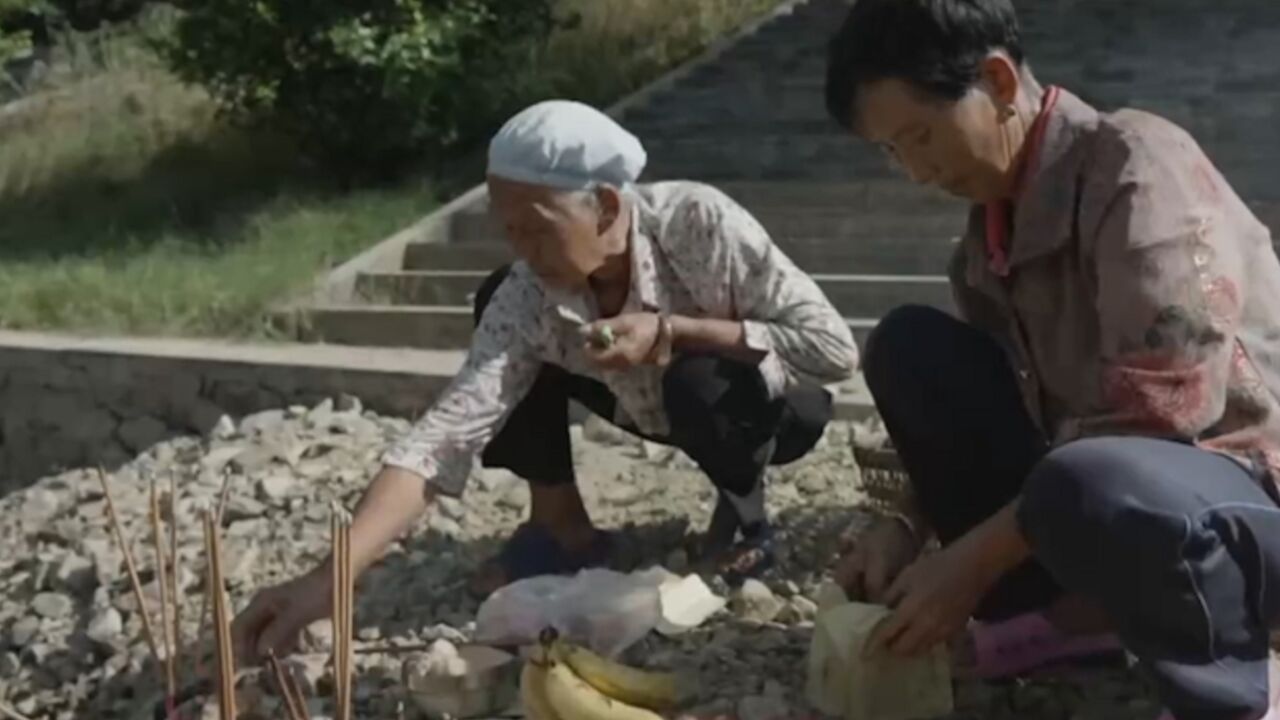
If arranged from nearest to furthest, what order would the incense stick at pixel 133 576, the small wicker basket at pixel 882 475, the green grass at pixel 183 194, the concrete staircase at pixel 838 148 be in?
the incense stick at pixel 133 576 < the small wicker basket at pixel 882 475 < the concrete staircase at pixel 838 148 < the green grass at pixel 183 194

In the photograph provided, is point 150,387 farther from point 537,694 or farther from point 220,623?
point 220,623

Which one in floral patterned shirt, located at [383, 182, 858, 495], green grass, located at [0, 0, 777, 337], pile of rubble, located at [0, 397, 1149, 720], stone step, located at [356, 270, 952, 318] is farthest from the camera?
green grass, located at [0, 0, 777, 337]

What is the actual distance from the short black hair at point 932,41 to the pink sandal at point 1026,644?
2.86 feet

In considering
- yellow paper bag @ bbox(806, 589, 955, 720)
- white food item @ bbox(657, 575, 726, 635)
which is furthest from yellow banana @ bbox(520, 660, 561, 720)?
white food item @ bbox(657, 575, 726, 635)

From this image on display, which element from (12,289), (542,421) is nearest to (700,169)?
(12,289)

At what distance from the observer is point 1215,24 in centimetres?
978

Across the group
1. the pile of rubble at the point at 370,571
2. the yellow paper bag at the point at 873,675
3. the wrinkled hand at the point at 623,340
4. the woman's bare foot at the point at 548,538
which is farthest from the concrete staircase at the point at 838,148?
the yellow paper bag at the point at 873,675

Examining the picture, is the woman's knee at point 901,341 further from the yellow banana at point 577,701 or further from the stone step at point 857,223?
the stone step at point 857,223

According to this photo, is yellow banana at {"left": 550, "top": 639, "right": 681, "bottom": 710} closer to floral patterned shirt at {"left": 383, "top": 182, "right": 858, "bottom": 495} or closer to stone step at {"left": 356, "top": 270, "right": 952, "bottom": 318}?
floral patterned shirt at {"left": 383, "top": 182, "right": 858, "bottom": 495}

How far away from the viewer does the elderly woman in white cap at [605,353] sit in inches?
112

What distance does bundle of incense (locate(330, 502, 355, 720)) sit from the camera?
6.64 ft

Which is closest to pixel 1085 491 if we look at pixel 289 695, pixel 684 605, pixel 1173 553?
pixel 1173 553

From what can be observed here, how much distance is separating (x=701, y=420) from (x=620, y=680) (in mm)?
749

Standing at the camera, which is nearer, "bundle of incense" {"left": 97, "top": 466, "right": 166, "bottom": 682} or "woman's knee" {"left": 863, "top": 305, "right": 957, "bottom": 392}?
"bundle of incense" {"left": 97, "top": 466, "right": 166, "bottom": 682}
